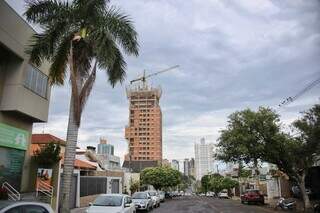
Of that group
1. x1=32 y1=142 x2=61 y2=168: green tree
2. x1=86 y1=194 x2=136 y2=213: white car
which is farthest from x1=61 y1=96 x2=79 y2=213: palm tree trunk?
x1=32 y1=142 x2=61 y2=168: green tree

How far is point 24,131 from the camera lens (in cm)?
2112

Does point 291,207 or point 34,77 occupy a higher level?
point 34,77

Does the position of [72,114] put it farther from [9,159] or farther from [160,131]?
[160,131]

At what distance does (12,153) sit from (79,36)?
7.32 m

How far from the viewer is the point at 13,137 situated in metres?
19.9

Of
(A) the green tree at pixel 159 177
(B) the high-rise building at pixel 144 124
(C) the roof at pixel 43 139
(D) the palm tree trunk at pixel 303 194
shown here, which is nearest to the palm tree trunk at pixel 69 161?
(C) the roof at pixel 43 139

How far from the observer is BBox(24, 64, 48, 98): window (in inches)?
862

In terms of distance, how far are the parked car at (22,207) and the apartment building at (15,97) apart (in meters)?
10.9

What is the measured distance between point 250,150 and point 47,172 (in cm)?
1543

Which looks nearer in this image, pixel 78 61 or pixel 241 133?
pixel 78 61

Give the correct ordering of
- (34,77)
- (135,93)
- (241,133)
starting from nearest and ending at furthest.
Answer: (34,77) < (241,133) < (135,93)

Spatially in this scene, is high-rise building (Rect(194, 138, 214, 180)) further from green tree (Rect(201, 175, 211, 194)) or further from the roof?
the roof

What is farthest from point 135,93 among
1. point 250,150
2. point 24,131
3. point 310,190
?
point 24,131

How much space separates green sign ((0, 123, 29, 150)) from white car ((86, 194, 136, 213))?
547 centimetres
